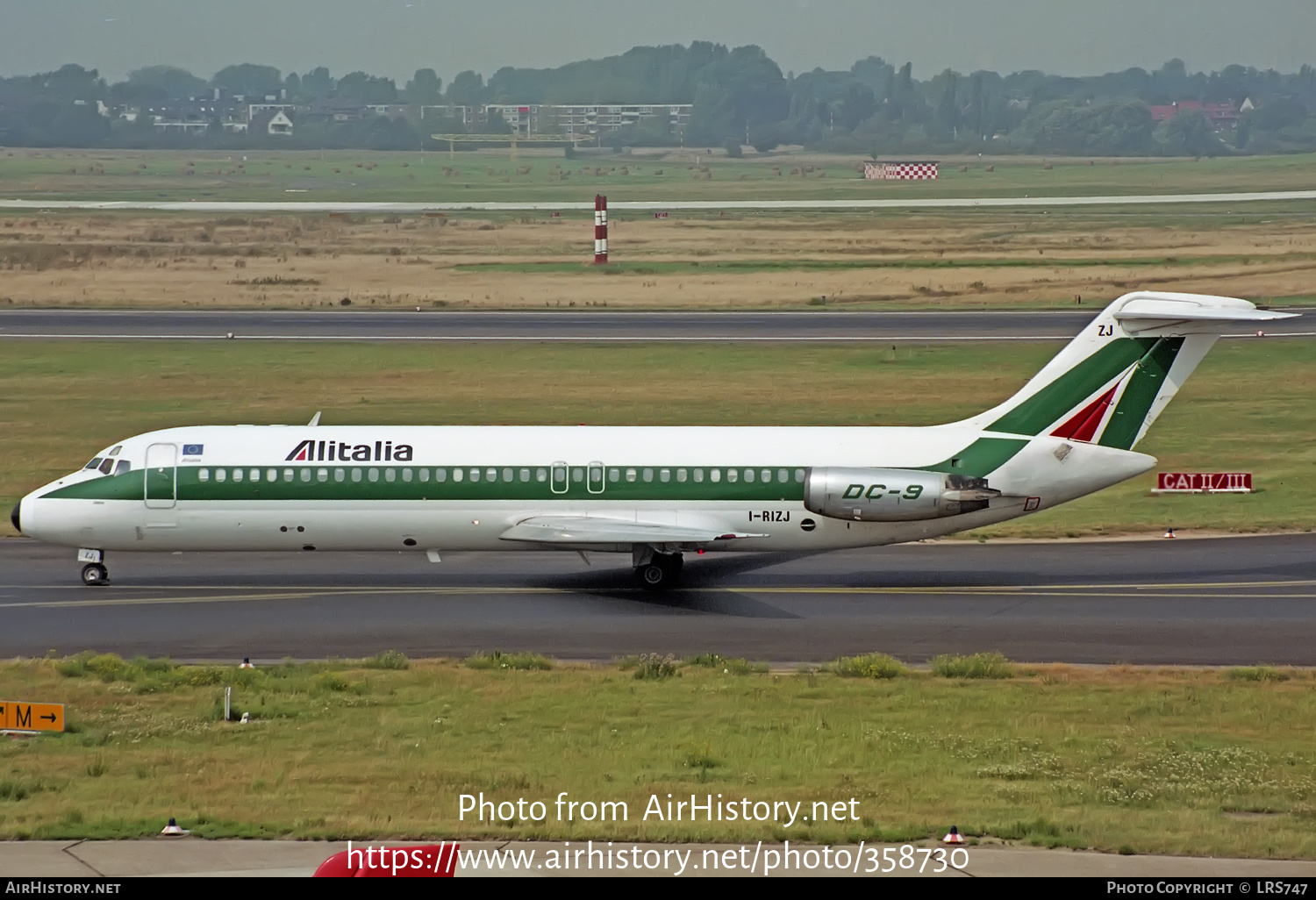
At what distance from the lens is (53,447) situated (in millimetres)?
49562

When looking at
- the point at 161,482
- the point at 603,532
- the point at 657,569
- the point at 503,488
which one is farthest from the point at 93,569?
the point at 657,569

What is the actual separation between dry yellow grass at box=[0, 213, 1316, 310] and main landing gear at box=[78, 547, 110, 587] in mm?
51741

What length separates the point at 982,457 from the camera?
110 feet

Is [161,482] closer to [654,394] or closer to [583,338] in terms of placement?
[654,394]

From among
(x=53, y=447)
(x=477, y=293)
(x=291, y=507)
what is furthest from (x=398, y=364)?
(x=291, y=507)

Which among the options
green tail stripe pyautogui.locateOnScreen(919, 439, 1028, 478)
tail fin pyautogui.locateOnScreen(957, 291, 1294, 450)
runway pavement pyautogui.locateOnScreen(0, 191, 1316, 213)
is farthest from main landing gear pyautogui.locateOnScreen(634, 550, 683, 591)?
runway pavement pyautogui.locateOnScreen(0, 191, 1316, 213)

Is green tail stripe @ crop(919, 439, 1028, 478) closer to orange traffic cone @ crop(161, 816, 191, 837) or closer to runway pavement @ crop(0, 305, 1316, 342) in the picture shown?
orange traffic cone @ crop(161, 816, 191, 837)

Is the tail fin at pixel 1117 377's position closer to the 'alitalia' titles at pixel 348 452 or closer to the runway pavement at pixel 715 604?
the runway pavement at pixel 715 604

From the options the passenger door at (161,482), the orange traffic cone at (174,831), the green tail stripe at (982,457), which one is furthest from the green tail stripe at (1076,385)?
the orange traffic cone at (174,831)

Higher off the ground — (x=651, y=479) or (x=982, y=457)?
(x=982, y=457)

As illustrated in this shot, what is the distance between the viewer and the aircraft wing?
1289 inches

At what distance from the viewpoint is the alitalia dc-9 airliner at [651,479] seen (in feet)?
110

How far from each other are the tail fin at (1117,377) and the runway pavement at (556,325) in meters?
37.2

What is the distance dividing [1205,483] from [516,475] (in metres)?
20.4
